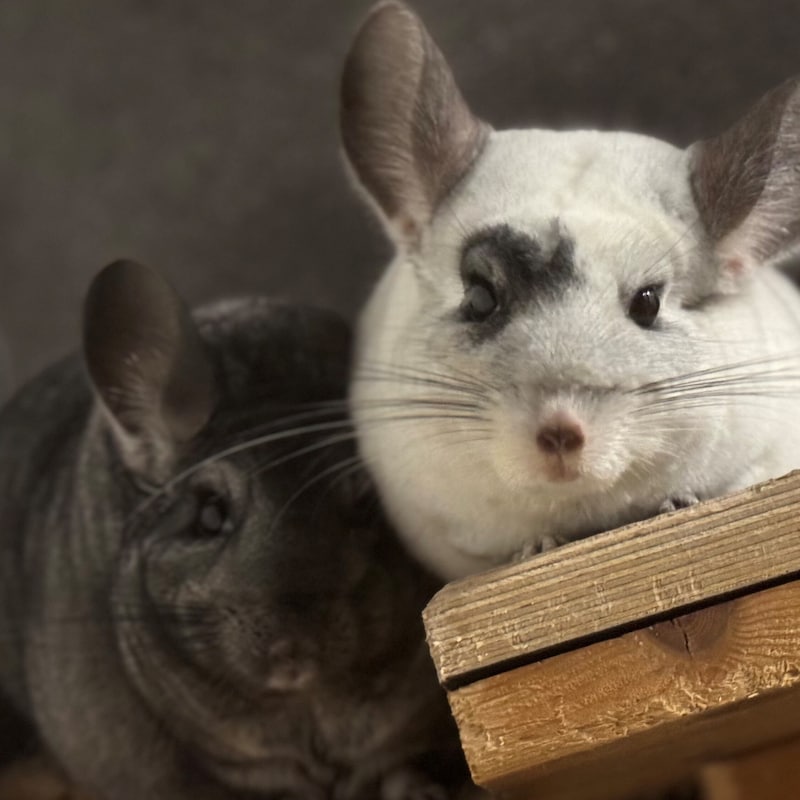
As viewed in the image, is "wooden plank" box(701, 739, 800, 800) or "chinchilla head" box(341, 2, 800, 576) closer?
"chinchilla head" box(341, 2, 800, 576)

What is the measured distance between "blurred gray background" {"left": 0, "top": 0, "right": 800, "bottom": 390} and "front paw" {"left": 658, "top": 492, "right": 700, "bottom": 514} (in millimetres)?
1107

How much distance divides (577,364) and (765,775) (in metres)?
0.84

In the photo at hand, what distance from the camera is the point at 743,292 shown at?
154cm

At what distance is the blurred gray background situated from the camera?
2564mm

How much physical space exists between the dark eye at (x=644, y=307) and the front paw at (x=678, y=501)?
0.21 metres

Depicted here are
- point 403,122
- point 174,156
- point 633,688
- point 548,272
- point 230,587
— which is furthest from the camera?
point 174,156

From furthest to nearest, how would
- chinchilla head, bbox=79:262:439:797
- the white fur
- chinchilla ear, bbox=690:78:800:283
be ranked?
chinchilla head, bbox=79:262:439:797 → chinchilla ear, bbox=690:78:800:283 → the white fur

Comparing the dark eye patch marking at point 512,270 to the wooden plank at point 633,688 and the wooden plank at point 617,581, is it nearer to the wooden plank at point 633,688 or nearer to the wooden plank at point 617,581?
the wooden plank at point 617,581

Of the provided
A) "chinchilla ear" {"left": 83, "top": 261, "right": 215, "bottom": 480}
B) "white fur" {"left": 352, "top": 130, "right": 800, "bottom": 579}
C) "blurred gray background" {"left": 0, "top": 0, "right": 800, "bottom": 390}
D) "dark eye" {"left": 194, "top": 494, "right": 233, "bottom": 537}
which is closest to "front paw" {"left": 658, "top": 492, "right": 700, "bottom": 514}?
"white fur" {"left": 352, "top": 130, "right": 800, "bottom": 579}

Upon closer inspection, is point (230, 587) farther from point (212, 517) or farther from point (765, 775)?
point (765, 775)

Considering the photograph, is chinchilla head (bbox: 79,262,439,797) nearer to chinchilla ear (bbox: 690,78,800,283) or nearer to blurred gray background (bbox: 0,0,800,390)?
chinchilla ear (bbox: 690,78,800,283)

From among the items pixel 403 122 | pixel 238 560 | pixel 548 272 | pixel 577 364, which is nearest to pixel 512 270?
pixel 548 272

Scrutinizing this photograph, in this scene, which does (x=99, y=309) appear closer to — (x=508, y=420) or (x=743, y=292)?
(x=508, y=420)

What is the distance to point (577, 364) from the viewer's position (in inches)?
52.2
